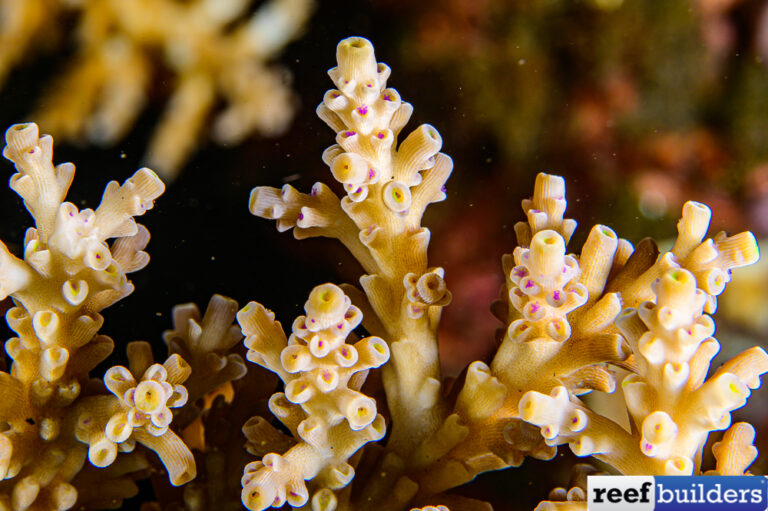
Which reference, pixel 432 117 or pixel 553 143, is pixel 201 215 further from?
pixel 553 143

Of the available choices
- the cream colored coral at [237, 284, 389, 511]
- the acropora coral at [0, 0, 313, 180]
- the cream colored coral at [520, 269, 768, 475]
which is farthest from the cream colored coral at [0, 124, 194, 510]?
the cream colored coral at [520, 269, 768, 475]

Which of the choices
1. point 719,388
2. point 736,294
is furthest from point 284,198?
point 736,294

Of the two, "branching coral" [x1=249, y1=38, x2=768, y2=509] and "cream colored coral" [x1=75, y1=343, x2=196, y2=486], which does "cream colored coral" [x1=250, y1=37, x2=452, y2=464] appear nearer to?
"branching coral" [x1=249, y1=38, x2=768, y2=509]

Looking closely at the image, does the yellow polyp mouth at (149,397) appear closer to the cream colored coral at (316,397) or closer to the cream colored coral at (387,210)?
the cream colored coral at (316,397)

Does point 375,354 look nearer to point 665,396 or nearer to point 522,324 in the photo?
point 522,324

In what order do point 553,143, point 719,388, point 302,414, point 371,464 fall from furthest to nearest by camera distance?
1. point 553,143
2. point 371,464
3. point 302,414
4. point 719,388

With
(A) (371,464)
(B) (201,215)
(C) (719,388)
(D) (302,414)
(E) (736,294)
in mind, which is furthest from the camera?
(E) (736,294)
